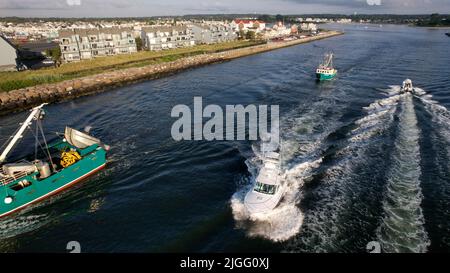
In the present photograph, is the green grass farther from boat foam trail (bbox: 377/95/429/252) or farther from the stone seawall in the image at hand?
boat foam trail (bbox: 377/95/429/252)

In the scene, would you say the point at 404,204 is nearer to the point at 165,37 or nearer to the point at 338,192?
the point at 338,192

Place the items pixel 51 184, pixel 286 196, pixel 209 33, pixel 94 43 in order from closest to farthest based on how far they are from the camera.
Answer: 1. pixel 286 196
2. pixel 51 184
3. pixel 94 43
4. pixel 209 33

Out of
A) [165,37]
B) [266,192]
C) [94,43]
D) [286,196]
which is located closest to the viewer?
[266,192]

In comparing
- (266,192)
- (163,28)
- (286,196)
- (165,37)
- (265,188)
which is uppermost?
(163,28)

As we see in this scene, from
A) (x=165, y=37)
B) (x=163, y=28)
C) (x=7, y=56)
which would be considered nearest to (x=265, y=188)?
(x=7, y=56)

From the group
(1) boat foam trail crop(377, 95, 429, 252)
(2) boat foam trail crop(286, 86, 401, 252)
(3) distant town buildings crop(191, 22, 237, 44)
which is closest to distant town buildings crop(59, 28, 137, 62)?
(3) distant town buildings crop(191, 22, 237, 44)

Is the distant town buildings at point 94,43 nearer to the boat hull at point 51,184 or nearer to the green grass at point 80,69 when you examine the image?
the green grass at point 80,69
